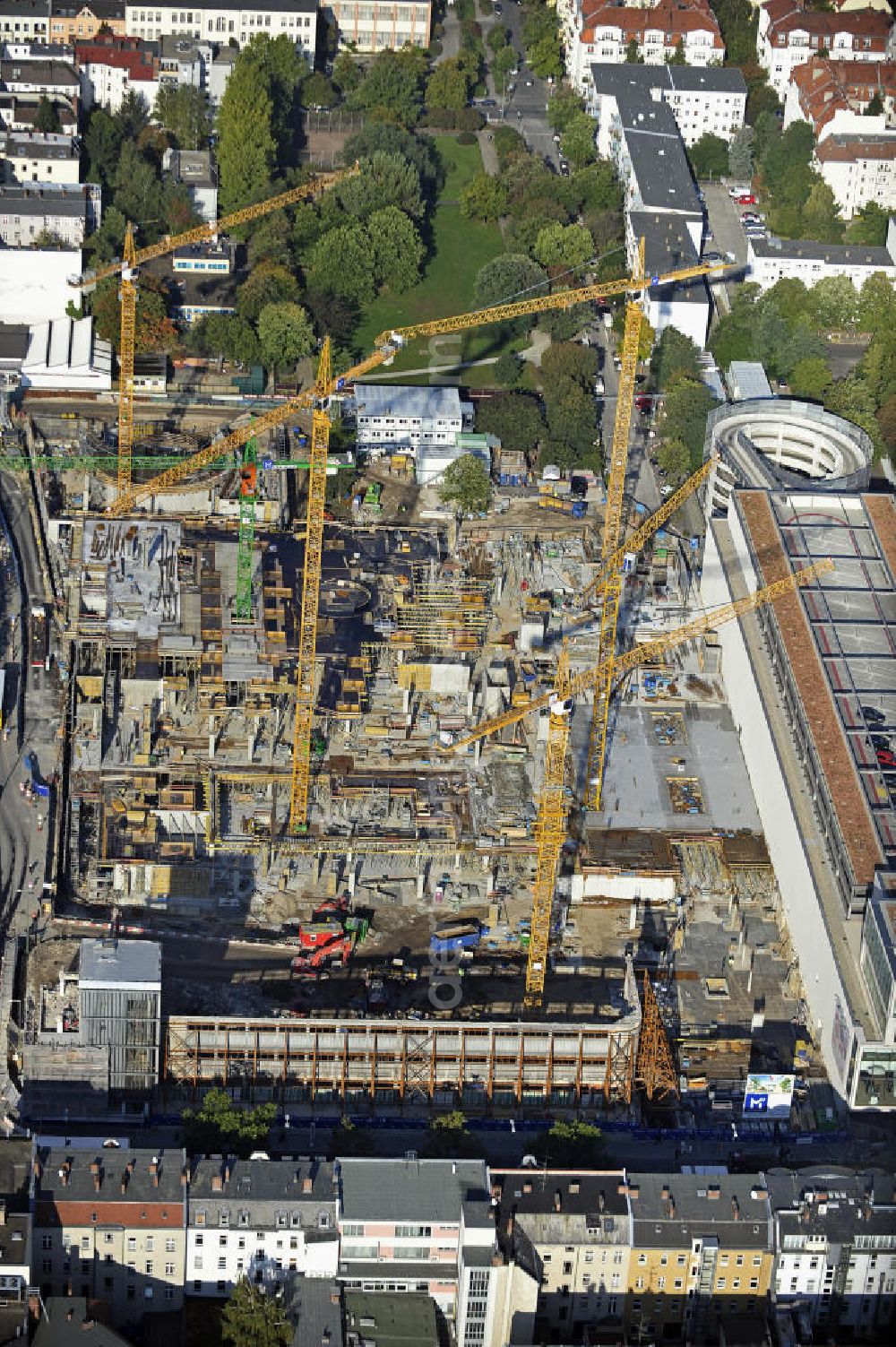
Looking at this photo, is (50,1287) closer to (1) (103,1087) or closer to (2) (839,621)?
(1) (103,1087)

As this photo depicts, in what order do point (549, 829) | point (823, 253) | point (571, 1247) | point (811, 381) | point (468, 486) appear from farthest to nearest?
point (823, 253), point (811, 381), point (468, 486), point (549, 829), point (571, 1247)

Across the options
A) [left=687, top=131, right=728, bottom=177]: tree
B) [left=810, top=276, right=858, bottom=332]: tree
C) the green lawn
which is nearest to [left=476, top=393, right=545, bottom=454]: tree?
the green lawn

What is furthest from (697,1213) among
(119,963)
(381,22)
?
(381,22)

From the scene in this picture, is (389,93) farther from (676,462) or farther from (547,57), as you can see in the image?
(676,462)

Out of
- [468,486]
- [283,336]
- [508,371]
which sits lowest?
[468,486]

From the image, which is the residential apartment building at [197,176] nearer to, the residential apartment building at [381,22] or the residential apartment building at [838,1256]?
the residential apartment building at [381,22]

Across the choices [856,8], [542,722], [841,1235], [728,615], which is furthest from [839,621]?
[856,8]
